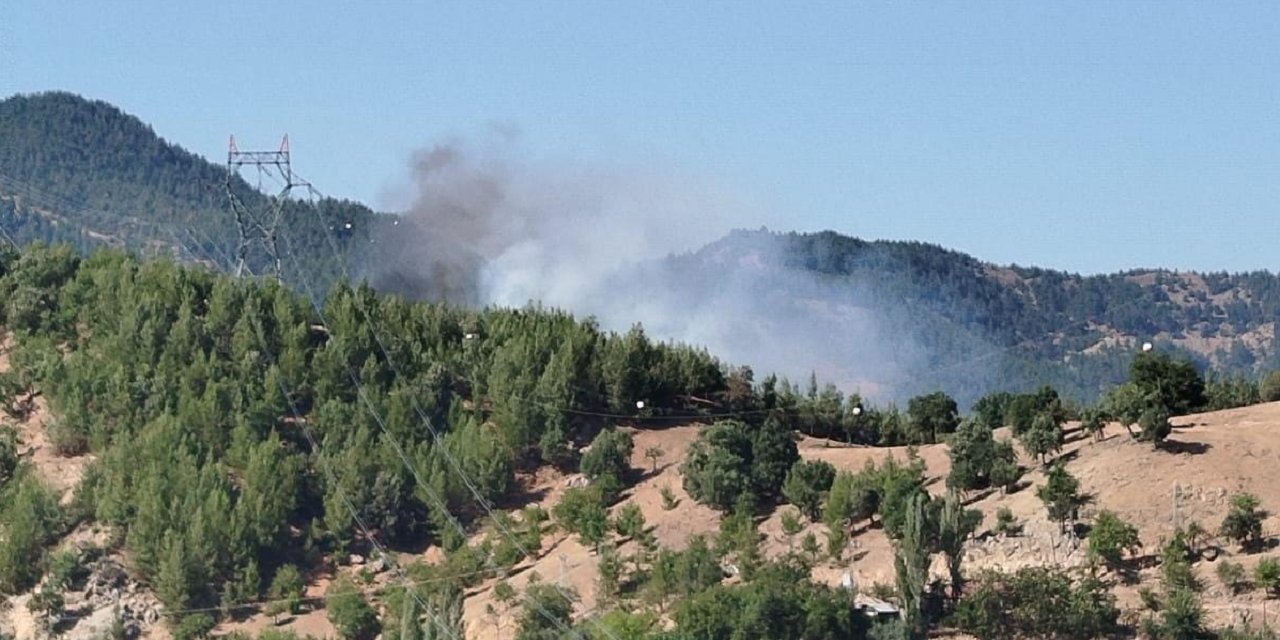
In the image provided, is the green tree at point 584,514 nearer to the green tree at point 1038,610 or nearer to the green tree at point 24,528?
the green tree at point 1038,610

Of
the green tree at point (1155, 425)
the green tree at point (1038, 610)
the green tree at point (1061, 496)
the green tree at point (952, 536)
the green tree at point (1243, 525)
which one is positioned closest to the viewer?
the green tree at point (1038, 610)

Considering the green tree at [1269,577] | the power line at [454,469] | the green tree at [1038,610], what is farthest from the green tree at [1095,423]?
the power line at [454,469]

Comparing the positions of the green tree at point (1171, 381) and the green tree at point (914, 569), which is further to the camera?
the green tree at point (1171, 381)

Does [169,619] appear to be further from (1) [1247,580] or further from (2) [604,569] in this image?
(1) [1247,580]

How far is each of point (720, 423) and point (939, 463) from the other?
24.9 feet

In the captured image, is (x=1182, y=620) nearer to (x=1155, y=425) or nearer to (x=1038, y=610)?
(x=1038, y=610)

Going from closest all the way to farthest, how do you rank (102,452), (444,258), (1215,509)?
(1215,509) → (102,452) → (444,258)

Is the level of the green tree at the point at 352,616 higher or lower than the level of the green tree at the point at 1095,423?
lower

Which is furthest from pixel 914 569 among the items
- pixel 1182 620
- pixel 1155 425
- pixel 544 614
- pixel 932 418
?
pixel 932 418

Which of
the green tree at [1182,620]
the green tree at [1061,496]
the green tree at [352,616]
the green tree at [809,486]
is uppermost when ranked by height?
the green tree at [809,486]

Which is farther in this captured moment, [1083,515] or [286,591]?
[286,591]

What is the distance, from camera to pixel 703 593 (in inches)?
2849

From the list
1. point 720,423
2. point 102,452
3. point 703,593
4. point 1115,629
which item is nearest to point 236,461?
point 102,452

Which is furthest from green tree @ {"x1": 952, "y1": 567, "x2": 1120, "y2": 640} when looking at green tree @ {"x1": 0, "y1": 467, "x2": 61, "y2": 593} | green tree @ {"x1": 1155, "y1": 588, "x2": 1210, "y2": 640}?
green tree @ {"x1": 0, "y1": 467, "x2": 61, "y2": 593}
